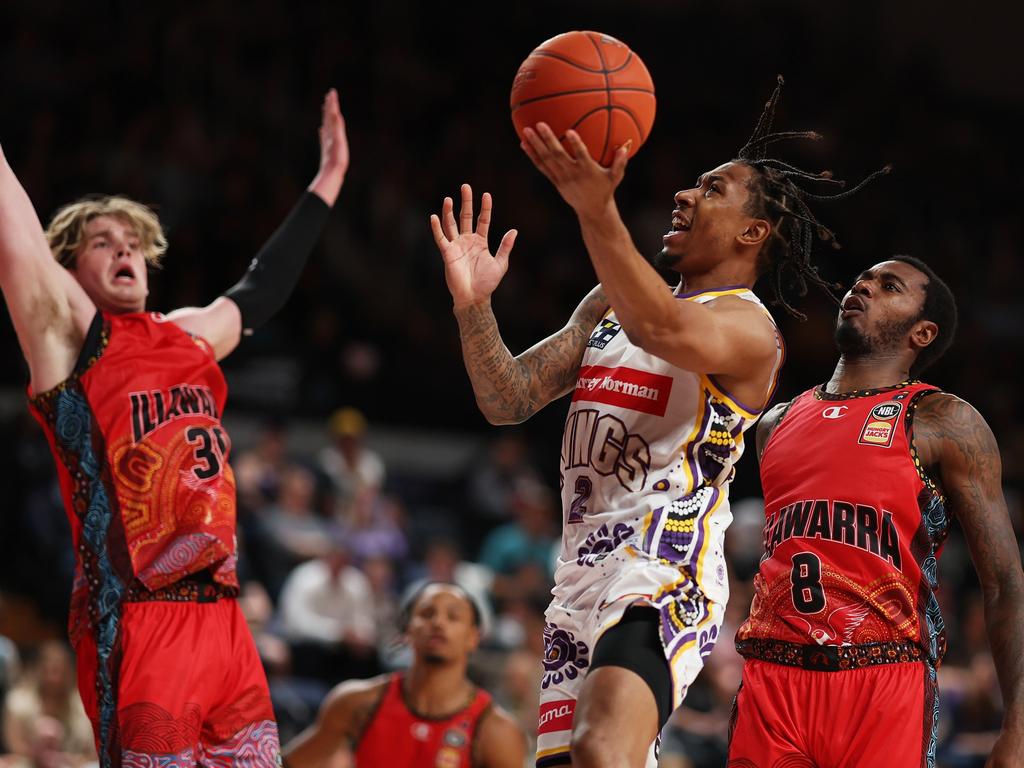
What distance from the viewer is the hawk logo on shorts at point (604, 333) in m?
4.31

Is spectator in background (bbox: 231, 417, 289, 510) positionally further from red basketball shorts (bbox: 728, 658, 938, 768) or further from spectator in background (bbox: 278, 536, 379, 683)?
red basketball shorts (bbox: 728, 658, 938, 768)

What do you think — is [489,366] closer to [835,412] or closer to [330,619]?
[835,412]

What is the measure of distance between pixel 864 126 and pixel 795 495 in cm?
1363

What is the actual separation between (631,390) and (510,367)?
41cm

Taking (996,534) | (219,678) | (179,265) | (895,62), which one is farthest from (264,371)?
(895,62)

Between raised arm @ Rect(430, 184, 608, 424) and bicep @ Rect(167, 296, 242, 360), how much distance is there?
115 cm

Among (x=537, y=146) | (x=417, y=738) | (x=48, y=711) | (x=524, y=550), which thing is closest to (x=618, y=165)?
(x=537, y=146)

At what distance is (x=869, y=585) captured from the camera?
4.31 metres

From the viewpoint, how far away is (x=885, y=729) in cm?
420

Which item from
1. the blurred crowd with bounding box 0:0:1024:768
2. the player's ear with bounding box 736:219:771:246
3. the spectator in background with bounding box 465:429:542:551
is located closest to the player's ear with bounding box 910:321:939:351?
the player's ear with bounding box 736:219:771:246

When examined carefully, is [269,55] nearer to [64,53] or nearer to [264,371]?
[64,53]

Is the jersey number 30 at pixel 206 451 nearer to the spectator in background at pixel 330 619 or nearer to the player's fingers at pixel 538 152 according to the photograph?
the player's fingers at pixel 538 152

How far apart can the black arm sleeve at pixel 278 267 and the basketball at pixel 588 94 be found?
1.73 meters

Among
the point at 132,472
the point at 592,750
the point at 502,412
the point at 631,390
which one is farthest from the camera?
the point at 132,472
